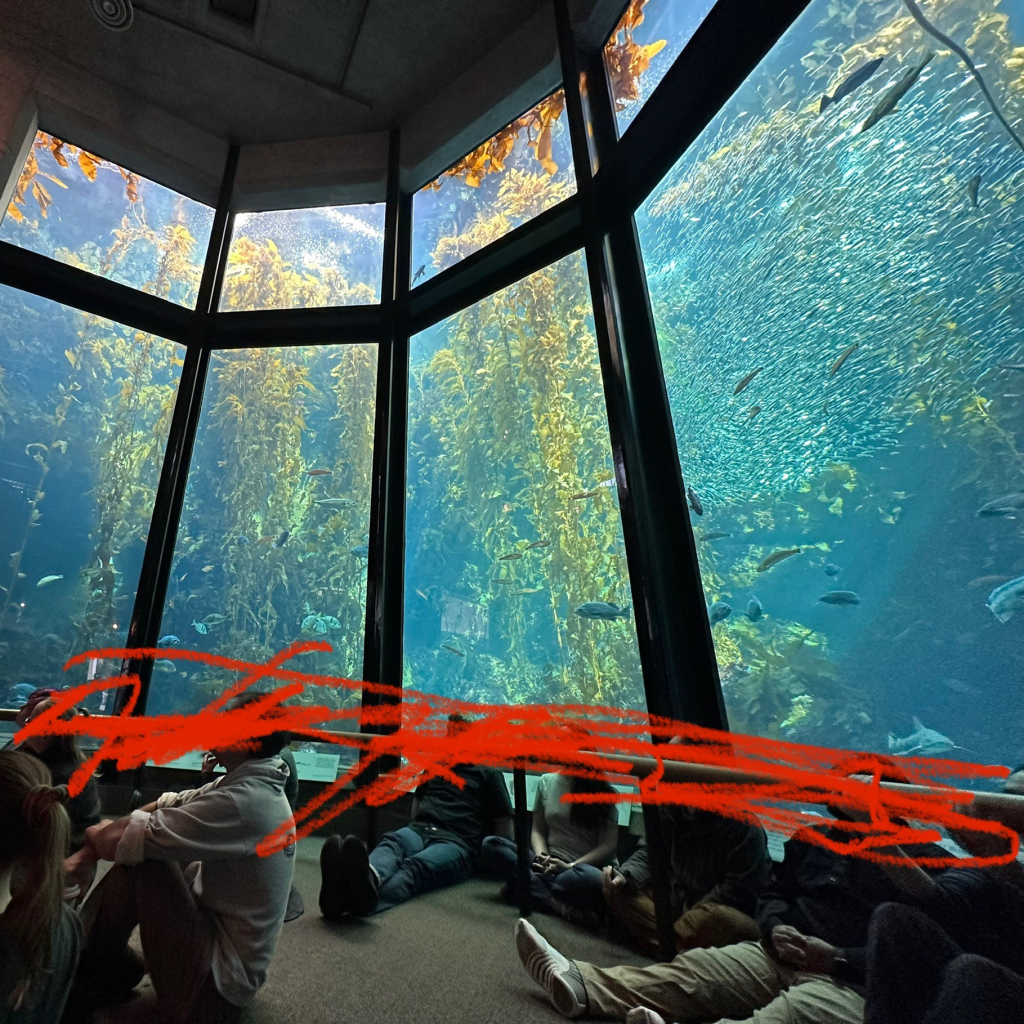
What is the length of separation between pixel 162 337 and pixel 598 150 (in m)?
3.14

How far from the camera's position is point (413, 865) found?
5.44 ft

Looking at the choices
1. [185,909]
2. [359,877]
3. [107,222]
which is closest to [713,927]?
[359,877]

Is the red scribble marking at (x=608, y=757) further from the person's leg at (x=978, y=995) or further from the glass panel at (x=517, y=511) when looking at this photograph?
the glass panel at (x=517, y=511)

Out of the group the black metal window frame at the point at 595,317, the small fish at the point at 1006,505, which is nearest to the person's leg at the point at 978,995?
the black metal window frame at the point at 595,317

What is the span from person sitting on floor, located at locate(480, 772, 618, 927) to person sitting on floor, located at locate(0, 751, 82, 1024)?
1.15 metres

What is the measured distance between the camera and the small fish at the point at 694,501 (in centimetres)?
219

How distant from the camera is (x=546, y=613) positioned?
3.79 m

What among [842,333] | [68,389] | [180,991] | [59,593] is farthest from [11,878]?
[68,389]

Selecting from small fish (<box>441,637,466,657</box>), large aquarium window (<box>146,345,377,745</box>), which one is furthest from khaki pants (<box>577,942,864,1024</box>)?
large aquarium window (<box>146,345,377,745</box>)

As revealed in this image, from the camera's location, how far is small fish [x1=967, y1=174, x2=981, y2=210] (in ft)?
5.64

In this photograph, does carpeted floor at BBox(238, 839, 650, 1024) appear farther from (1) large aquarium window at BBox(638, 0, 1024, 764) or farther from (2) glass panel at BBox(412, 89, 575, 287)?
(2) glass panel at BBox(412, 89, 575, 287)

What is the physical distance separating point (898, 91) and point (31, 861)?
3.36m

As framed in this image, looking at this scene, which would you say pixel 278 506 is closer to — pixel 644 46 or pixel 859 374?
pixel 644 46

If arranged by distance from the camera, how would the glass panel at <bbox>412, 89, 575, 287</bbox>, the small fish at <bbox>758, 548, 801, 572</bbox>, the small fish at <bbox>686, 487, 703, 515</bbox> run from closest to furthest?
the small fish at <bbox>686, 487, 703, 515</bbox> → the small fish at <bbox>758, 548, 801, 572</bbox> → the glass panel at <bbox>412, 89, 575, 287</bbox>
